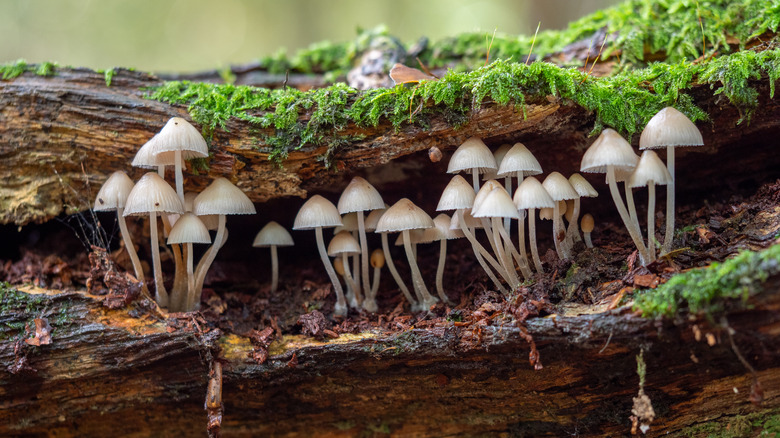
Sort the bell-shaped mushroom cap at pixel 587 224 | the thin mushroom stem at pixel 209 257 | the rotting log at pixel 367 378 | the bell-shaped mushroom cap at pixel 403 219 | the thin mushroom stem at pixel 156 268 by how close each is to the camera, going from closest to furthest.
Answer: the rotting log at pixel 367 378 < the bell-shaped mushroom cap at pixel 403 219 < the bell-shaped mushroom cap at pixel 587 224 < the thin mushroom stem at pixel 156 268 < the thin mushroom stem at pixel 209 257

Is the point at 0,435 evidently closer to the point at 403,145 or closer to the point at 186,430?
the point at 186,430

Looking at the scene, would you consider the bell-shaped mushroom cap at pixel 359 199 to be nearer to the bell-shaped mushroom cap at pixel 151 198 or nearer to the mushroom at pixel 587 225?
the bell-shaped mushroom cap at pixel 151 198

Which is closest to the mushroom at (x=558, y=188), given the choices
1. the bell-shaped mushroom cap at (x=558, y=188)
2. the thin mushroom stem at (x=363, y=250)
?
the bell-shaped mushroom cap at (x=558, y=188)

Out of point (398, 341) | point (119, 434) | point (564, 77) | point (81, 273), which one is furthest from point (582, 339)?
point (81, 273)

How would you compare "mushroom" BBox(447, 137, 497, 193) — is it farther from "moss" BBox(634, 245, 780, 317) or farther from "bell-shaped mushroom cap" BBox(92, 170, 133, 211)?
"bell-shaped mushroom cap" BBox(92, 170, 133, 211)

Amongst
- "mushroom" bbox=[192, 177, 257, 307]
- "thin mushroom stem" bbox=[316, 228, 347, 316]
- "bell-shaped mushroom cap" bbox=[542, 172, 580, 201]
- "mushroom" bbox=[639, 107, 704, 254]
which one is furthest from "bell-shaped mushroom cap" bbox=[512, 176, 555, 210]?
"mushroom" bbox=[192, 177, 257, 307]

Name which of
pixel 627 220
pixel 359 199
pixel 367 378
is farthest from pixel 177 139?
pixel 627 220

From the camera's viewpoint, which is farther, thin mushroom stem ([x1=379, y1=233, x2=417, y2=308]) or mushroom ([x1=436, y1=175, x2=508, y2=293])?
thin mushroom stem ([x1=379, y1=233, x2=417, y2=308])
